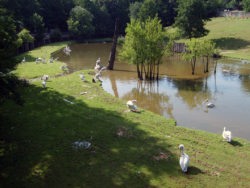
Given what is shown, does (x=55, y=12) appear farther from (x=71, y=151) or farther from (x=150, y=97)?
(x=71, y=151)

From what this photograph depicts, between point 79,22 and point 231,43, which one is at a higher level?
point 79,22

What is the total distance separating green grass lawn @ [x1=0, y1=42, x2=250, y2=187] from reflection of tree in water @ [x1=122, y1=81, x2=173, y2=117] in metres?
4.31

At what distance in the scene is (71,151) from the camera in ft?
44.4

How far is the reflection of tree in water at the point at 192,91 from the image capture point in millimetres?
27297

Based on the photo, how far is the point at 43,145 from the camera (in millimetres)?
13859

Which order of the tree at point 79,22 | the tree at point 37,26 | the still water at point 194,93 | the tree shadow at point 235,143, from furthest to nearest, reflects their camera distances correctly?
the tree at point 79,22, the tree at point 37,26, the still water at point 194,93, the tree shadow at point 235,143

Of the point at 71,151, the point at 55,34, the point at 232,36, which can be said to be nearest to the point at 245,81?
the point at 71,151

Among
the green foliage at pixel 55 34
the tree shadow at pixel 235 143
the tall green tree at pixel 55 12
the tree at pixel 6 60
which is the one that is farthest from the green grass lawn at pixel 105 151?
the tall green tree at pixel 55 12

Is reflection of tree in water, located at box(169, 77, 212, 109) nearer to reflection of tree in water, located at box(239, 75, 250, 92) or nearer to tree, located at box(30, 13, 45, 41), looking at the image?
reflection of tree in water, located at box(239, 75, 250, 92)

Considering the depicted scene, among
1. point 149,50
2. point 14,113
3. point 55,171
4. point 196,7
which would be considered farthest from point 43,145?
point 196,7

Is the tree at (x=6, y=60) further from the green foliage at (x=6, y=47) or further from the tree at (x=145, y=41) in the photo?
the tree at (x=145, y=41)

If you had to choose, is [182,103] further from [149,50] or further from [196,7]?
[196,7]

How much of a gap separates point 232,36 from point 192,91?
4755 cm

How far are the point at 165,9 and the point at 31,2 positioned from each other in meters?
52.5
